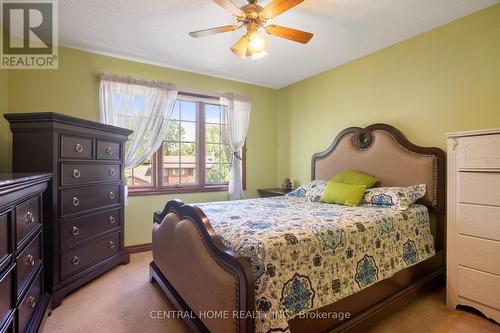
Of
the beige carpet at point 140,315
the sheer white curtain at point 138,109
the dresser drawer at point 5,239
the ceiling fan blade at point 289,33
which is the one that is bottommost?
the beige carpet at point 140,315

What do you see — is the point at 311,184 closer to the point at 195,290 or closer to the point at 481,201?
the point at 481,201

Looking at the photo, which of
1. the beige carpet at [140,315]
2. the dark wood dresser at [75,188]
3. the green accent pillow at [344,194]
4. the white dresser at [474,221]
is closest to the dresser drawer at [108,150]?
the dark wood dresser at [75,188]

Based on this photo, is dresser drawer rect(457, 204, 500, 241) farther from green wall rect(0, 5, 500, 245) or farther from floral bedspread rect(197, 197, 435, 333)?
green wall rect(0, 5, 500, 245)

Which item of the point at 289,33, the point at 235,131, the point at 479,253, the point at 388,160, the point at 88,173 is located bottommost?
the point at 479,253

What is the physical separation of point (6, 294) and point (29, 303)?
0.49 m

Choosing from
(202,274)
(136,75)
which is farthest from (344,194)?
(136,75)

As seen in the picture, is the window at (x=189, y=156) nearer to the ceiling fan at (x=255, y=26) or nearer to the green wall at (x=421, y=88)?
the green wall at (x=421, y=88)

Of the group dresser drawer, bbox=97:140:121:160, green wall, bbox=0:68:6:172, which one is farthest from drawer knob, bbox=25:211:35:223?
green wall, bbox=0:68:6:172

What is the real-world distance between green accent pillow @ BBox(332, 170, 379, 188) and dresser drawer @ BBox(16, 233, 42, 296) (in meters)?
2.79

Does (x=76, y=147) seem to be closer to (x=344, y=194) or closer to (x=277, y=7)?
(x=277, y=7)

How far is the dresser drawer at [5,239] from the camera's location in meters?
1.12

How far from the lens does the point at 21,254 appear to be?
1.37 meters

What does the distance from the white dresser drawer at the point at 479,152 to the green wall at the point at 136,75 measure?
9.08ft

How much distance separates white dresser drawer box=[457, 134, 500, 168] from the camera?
1.79 metres
